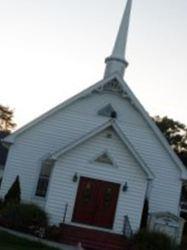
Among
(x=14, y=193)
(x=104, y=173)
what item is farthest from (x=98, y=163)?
(x=14, y=193)

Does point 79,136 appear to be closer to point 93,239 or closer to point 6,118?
point 93,239

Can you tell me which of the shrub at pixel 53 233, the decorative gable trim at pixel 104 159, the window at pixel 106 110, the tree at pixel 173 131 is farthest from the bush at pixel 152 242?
the tree at pixel 173 131

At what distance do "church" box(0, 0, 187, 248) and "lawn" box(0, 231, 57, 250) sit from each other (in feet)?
13.7

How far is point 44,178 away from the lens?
25375mm

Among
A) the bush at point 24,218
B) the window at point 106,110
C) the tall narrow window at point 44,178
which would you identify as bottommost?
the bush at point 24,218

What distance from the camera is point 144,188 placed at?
76.4 feet

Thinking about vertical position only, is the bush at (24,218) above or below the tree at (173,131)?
below

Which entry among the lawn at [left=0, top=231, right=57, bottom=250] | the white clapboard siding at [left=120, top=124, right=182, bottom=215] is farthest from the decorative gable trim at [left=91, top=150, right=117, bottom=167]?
the lawn at [left=0, top=231, right=57, bottom=250]

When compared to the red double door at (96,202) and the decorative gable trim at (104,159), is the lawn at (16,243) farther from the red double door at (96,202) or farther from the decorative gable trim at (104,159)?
the decorative gable trim at (104,159)

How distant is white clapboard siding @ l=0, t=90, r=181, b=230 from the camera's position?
25.0 metres

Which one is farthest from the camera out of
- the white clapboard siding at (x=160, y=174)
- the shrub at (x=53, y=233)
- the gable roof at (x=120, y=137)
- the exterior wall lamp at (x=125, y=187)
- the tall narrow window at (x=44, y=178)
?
the white clapboard siding at (x=160, y=174)

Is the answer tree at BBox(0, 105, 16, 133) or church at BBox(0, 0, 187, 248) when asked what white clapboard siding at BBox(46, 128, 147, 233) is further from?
tree at BBox(0, 105, 16, 133)

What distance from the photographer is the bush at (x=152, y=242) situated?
62.6 ft

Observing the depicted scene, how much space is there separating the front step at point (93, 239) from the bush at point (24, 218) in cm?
109
